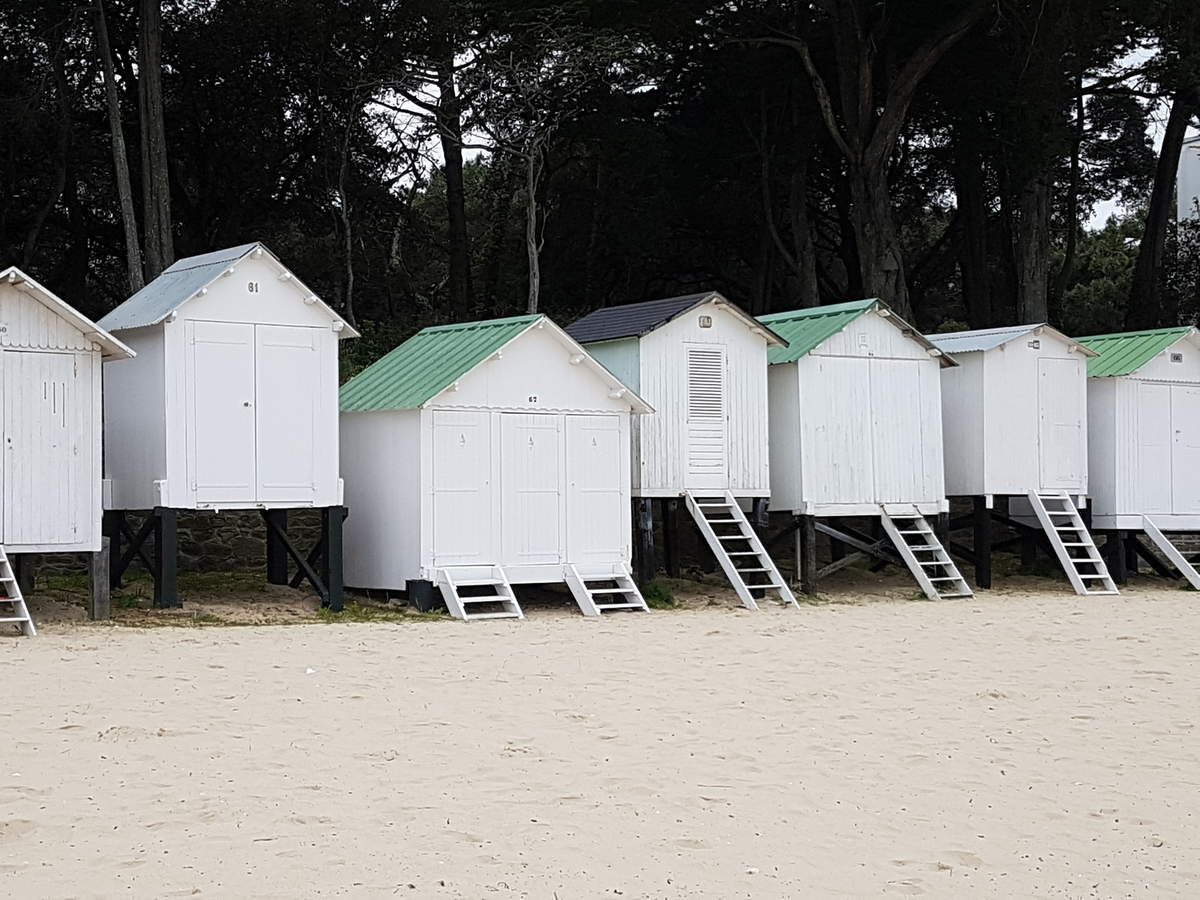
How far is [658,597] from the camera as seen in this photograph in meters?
21.6

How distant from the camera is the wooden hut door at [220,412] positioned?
18.6 metres

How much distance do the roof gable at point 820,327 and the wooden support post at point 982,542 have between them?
2.36 meters

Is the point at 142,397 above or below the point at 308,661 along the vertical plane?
above

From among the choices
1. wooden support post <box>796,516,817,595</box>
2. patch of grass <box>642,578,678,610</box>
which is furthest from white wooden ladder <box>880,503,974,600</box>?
patch of grass <box>642,578,678,610</box>

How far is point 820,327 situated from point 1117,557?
6645 mm

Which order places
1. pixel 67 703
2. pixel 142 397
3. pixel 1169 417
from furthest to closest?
1. pixel 1169 417
2. pixel 142 397
3. pixel 67 703

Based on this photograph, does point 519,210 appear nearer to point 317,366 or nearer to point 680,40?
point 680,40

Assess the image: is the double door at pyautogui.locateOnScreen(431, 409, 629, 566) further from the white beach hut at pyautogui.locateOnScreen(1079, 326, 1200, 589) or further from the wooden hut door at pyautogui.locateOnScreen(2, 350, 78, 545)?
the white beach hut at pyautogui.locateOnScreen(1079, 326, 1200, 589)

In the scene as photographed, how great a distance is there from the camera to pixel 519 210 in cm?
4000

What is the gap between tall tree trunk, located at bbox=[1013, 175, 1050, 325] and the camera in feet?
106

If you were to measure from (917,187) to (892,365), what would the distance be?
20412mm

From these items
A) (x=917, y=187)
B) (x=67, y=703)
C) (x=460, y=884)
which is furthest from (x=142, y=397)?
(x=917, y=187)

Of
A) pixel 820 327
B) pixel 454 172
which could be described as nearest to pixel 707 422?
pixel 820 327

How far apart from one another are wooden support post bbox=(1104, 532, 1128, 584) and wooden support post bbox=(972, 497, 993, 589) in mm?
2395
